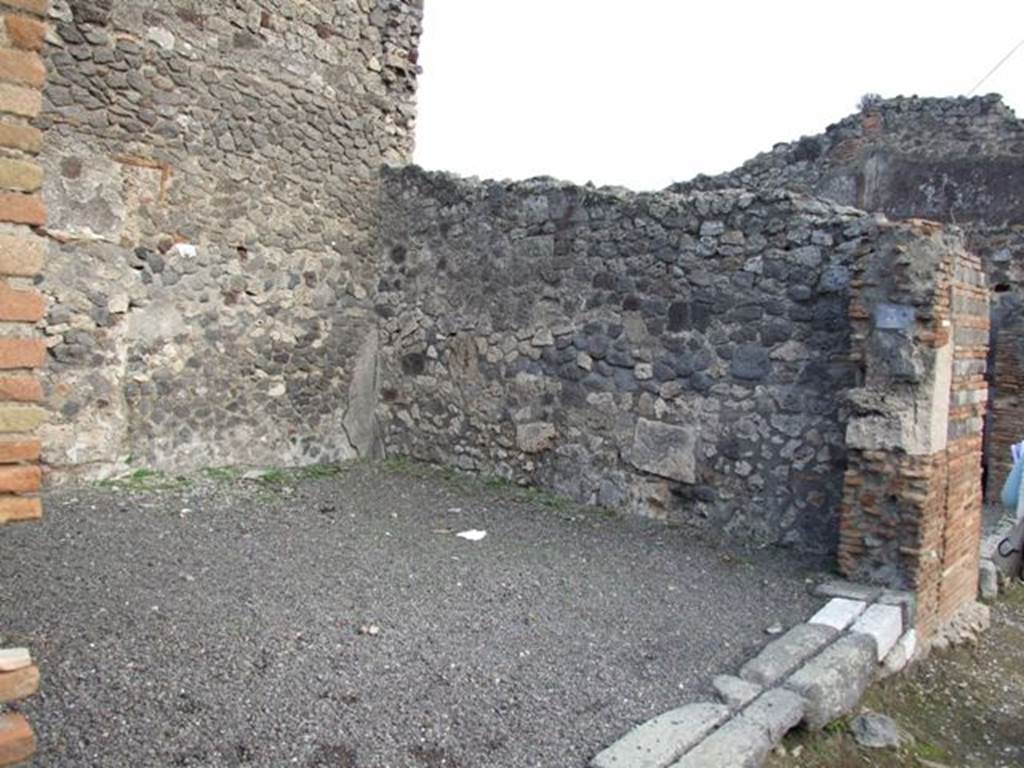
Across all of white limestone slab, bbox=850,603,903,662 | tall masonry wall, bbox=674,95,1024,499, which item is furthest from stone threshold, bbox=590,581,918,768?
tall masonry wall, bbox=674,95,1024,499

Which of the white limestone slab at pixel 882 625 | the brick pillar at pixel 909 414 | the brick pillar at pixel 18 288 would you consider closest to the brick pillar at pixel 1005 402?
the brick pillar at pixel 909 414

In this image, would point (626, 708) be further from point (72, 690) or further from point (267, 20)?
point (267, 20)

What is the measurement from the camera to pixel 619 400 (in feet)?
20.5

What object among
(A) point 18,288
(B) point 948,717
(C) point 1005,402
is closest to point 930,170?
(C) point 1005,402

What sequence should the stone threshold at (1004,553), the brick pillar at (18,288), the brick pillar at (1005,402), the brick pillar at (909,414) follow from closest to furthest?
the brick pillar at (18,288)
the brick pillar at (909,414)
the stone threshold at (1004,553)
the brick pillar at (1005,402)

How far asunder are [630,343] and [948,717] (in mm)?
3046

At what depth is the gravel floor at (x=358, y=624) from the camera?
9.60 feet

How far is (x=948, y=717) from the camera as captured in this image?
4258 mm

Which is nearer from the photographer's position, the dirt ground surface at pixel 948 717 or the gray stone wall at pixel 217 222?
the dirt ground surface at pixel 948 717

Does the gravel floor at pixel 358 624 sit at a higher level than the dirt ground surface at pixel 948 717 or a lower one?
higher

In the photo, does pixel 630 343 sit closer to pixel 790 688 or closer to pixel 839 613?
pixel 839 613

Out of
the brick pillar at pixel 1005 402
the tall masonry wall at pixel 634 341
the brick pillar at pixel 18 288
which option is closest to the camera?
the brick pillar at pixel 18 288

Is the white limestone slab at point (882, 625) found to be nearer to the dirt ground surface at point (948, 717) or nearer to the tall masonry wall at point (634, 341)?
the dirt ground surface at point (948, 717)

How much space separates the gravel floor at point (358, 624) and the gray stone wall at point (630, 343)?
0.45m
